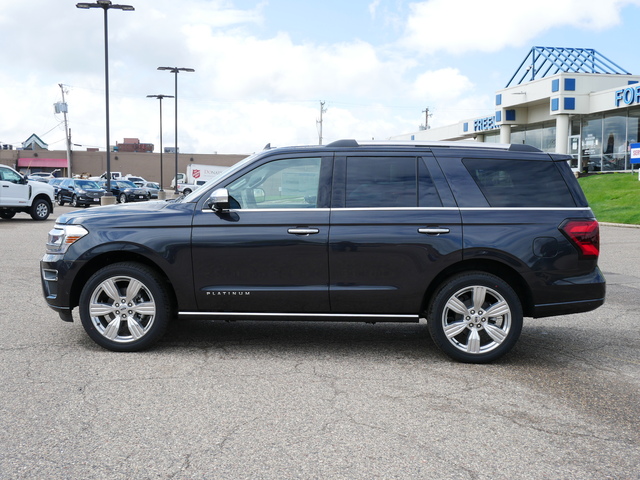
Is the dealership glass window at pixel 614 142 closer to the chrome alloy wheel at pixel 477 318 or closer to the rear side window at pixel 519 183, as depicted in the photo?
the rear side window at pixel 519 183

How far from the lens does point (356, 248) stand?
573 cm

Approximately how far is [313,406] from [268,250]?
1.61 m

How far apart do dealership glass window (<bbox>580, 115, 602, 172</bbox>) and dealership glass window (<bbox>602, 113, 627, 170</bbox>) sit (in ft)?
1.65

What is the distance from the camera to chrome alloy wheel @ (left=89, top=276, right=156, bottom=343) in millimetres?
5902

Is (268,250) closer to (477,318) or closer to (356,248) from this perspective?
(356,248)

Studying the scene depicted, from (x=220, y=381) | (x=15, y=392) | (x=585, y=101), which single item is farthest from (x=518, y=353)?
(x=585, y=101)

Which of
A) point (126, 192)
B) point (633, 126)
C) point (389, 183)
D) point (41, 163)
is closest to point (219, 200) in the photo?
point (389, 183)

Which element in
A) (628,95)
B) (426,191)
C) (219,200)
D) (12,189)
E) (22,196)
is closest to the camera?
(219,200)

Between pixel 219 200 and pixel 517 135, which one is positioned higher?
pixel 517 135

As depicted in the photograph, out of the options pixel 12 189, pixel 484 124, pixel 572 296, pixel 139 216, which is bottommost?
pixel 572 296

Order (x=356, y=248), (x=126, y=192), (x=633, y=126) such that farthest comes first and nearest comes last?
(x=126, y=192) → (x=633, y=126) → (x=356, y=248)

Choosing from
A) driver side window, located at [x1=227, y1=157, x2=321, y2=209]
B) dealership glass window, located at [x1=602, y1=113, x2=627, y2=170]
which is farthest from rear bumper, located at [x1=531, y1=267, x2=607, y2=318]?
dealership glass window, located at [x1=602, y1=113, x2=627, y2=170]

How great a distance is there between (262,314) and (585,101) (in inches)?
1555

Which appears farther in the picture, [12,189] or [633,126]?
[633,126]
